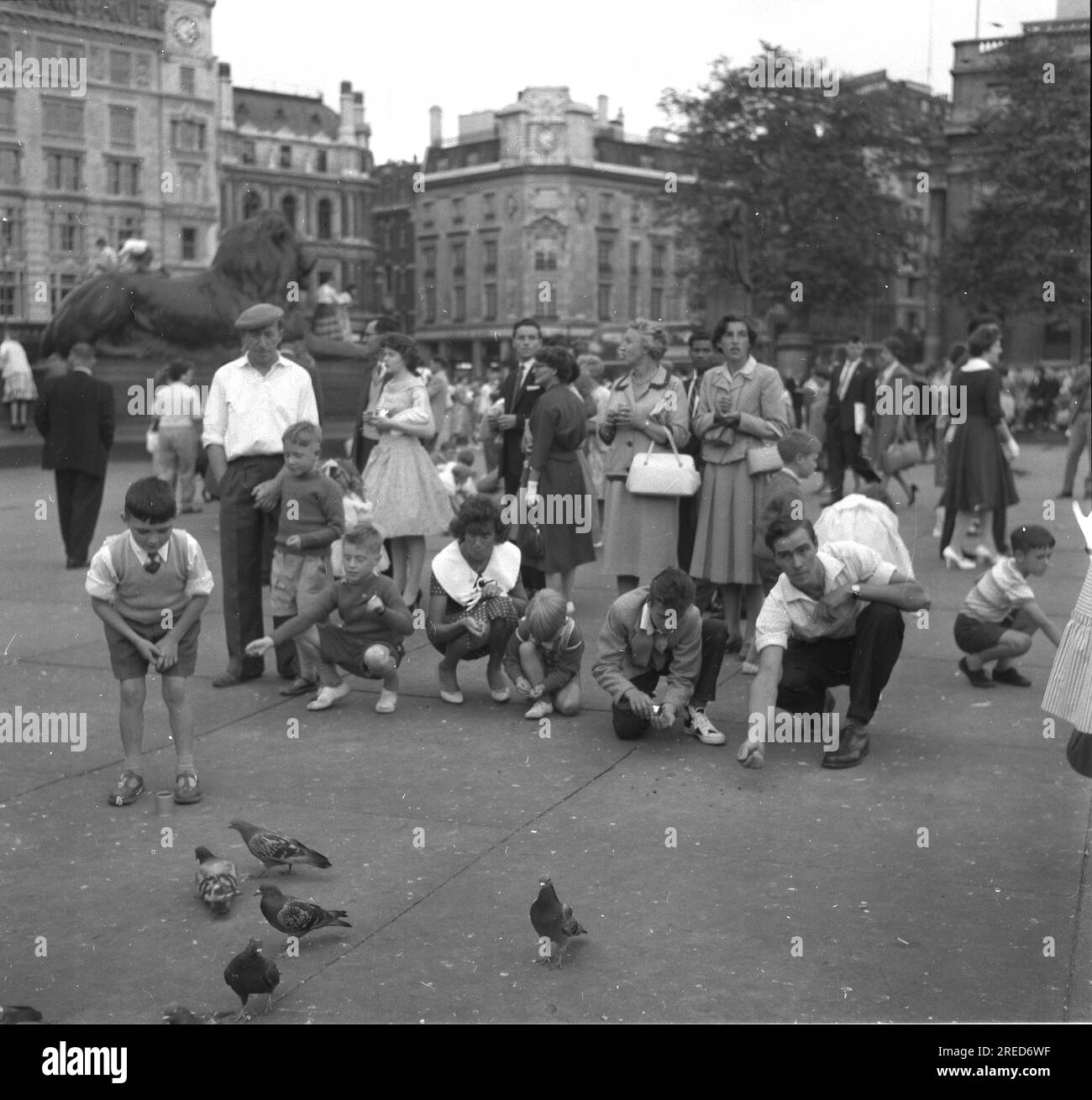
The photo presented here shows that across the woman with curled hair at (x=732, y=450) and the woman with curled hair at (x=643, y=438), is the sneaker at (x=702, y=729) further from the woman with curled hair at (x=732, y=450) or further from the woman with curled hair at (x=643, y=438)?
the woman with curled hair at (x=643, y=438)

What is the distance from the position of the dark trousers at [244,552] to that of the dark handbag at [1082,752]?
4.47 meters

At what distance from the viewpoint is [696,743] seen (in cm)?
668

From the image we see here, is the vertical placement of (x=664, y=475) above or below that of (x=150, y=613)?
above

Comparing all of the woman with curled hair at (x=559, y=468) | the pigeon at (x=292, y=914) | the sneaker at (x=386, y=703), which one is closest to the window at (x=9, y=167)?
the woman with curled hair at (x=559, y=468)

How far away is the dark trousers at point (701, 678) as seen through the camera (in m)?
6.64

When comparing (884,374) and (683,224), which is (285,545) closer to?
(884,374)

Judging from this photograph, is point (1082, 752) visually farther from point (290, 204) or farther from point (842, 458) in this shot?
point (290, 204)

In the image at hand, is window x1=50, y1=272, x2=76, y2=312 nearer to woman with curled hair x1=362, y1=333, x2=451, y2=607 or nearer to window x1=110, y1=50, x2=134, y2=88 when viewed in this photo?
window x1=110, y1=50, x2=134, y2=88

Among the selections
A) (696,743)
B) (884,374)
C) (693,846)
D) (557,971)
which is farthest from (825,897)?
(884,374)

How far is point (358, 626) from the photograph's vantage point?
7270 mm

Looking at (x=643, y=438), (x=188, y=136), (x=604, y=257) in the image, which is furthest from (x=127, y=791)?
(x=188, y=136)

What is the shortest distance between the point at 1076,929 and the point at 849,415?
1104 centimetres

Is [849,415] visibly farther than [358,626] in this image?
Yes

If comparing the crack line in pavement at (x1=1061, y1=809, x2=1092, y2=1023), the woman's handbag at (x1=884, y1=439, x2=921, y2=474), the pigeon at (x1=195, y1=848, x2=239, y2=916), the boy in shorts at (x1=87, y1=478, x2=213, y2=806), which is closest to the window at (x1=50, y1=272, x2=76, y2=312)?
the woman's handbag at (x1=884, y1=439, x2=921, y2=474)
